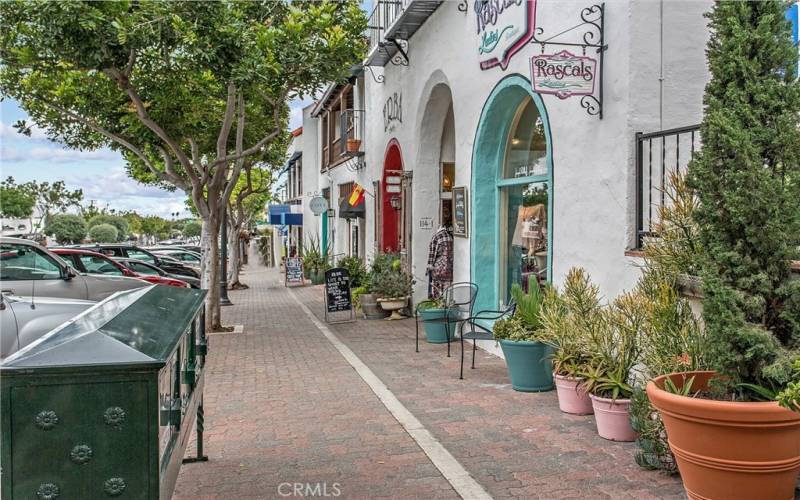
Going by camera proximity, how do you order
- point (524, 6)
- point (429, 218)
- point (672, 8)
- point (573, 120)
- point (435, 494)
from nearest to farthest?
point (435, 494)
point (672, 8)
point (573, 120)
point (524, 6)
point (429, 218)

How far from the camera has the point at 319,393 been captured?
7.29 metres

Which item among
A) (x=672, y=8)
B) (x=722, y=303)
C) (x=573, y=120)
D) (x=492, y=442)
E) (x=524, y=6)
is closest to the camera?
(x=722, y=303)

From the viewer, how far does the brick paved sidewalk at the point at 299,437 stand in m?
4.62

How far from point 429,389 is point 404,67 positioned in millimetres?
8241

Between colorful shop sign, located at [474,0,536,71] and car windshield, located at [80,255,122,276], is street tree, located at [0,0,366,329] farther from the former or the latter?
colorful shop sign, located at [474,0,536,71]

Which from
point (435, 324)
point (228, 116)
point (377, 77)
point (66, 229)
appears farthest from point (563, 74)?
point (66, 229)

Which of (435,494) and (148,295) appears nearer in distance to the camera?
(148,295)

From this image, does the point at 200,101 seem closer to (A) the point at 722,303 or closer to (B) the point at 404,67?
(B) the point at 404,67

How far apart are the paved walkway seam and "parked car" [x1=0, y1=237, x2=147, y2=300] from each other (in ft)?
16.3

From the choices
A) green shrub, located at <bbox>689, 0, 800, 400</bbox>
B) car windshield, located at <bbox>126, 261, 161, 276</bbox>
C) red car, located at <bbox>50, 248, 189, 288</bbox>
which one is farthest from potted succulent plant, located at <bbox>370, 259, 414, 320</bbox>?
green shrub, located at <bbox>689, 0, 800, 400</bbox>

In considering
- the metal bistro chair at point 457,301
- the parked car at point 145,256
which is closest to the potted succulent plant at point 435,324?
the metal bistro chair at point 457,301

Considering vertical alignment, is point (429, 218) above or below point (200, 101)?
below

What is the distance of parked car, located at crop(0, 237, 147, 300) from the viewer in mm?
10273


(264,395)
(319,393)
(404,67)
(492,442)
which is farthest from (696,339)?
(404,67)
